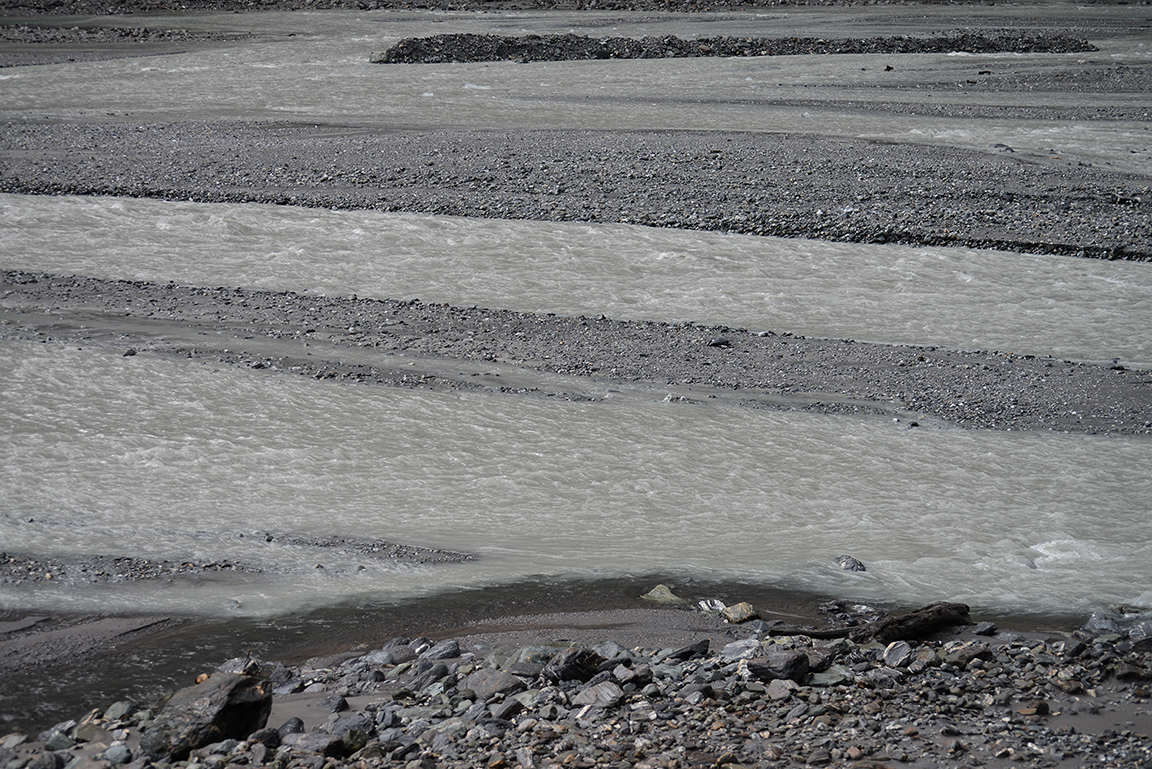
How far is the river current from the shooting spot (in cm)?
502

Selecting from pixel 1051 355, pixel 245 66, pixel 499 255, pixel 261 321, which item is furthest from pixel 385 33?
pixel 1051 355

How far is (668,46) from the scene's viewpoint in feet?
66.0

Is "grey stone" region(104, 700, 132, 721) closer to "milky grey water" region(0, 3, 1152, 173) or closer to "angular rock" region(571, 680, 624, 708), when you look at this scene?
"angular rock" region(571, 680, 624, 708)

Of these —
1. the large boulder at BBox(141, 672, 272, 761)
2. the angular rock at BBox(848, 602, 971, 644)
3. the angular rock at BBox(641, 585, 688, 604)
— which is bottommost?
the angular rock at BBox(641, 585, 688, 604)

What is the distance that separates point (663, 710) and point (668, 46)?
1840 cm

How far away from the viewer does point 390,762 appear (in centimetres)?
326

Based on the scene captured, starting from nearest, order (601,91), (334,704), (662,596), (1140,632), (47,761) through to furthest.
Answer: (47,761), (334,704), (1140,632), (662,596), (601,91)

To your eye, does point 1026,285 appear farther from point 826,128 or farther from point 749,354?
point 826,128

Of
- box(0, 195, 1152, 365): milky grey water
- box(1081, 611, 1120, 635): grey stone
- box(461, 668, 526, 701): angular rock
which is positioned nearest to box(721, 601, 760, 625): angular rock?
box(461, 668, 526, 701): angular rock

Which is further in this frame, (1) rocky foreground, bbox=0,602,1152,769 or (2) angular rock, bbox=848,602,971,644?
(2) angular rock, bbox=848,602,971,644

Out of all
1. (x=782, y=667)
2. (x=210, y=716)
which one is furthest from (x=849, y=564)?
(x=210, y=716)

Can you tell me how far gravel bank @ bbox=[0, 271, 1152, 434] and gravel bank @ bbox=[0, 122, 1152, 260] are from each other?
2706mm

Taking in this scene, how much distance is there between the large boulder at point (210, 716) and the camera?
3.35m

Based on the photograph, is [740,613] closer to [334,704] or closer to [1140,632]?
[1140,632]
